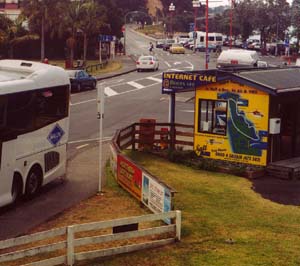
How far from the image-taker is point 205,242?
13.0 meters

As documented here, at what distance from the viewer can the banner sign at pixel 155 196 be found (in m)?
13.9

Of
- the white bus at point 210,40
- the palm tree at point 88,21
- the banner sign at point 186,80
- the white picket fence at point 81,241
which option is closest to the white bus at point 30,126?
the white picket fence at point 81,241

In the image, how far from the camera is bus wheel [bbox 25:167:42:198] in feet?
54.9

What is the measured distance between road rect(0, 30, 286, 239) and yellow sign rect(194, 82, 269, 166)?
390 cm

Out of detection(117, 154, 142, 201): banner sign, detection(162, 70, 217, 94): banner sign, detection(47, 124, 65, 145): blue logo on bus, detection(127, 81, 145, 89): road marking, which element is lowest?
Result: detection(127, 81, 145, 89): road marking

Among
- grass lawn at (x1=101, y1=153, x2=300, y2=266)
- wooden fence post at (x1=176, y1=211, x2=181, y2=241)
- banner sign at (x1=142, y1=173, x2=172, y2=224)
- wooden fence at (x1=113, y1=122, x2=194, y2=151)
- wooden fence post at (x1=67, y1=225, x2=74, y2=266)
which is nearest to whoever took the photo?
wooden fence post at (x1=67, y1=225, x2=74, y2=266)

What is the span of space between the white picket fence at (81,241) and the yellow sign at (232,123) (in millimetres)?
8864

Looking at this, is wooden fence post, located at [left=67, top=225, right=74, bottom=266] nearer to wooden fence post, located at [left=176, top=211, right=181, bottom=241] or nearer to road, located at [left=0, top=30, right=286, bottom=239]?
wooden fence post, located at [left=176, top=211, right=181, bottom=241]

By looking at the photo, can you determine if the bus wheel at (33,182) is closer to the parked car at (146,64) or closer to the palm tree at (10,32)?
the palm tree at (10,32)

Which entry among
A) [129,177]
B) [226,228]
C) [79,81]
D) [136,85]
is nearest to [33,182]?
[129,177]

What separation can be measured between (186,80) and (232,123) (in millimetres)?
A: 2405

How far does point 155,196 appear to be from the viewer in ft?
48.5

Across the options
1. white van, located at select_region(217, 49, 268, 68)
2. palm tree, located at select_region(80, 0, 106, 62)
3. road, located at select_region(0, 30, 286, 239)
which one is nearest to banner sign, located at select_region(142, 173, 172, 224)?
road, located at select_region(0, 30, 286, 239)

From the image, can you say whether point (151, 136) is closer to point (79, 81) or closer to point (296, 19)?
point (79, 81)
